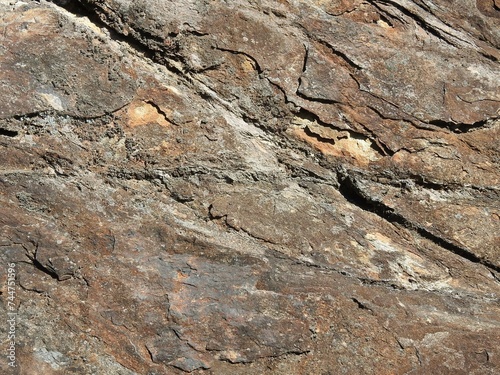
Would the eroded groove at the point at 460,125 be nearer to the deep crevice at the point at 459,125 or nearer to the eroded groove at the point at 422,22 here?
the deep crevice at the point at 459,125

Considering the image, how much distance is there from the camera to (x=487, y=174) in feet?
14.3

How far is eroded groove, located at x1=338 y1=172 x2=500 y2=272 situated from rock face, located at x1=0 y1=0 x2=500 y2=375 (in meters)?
0.02

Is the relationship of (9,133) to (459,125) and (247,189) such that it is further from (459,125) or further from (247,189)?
(459,125)

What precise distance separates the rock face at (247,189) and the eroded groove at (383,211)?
0.02 m

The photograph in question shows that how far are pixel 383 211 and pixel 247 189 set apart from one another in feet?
3.24

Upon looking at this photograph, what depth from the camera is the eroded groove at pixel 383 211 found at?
4.17 m

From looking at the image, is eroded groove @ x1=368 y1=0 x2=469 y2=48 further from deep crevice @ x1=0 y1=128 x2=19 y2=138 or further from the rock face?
deep crevice @ x1=0 y1=128 x2=19 y2=138

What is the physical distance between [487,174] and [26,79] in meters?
3.24

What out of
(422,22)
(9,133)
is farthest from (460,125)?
(9,133)

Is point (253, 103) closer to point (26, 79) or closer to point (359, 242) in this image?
point (359, 242)

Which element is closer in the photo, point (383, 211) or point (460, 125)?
point (383, 211)

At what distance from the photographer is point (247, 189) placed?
3963 millimetres

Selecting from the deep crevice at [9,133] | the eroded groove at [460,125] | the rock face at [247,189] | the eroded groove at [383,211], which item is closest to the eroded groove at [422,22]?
the rock face at [247,189]

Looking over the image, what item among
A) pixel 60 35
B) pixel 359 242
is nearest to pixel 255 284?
pixel 359 242
